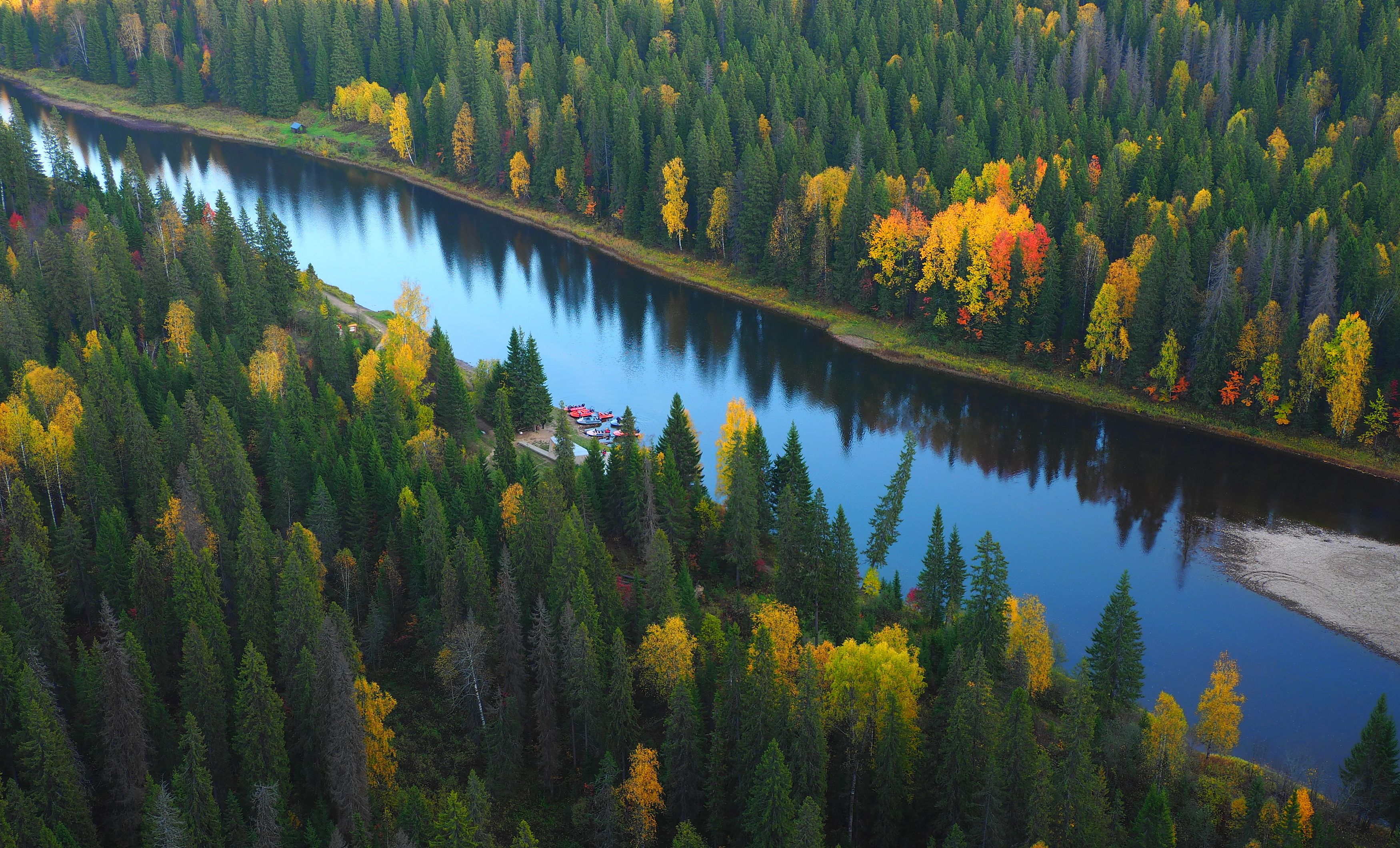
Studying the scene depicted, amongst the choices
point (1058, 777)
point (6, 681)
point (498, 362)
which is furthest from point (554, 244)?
point (1058, 777)

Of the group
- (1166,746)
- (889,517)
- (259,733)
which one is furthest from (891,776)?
(259,733)

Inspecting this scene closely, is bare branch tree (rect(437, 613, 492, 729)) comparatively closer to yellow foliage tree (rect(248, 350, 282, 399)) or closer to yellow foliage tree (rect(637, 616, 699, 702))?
yellow foliage tree (rect(637, 616, 699, 702))

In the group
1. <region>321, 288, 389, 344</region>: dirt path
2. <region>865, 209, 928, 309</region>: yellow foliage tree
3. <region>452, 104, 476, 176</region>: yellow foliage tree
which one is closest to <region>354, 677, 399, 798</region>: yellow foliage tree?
<region>321, 288, 389, 344</region>: dirt path

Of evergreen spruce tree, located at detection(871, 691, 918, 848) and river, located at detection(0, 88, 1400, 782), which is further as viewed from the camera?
river, located at detection(0, 88, 1400, 782)

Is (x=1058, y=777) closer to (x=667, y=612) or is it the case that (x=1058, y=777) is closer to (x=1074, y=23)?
(x=667, y=612)

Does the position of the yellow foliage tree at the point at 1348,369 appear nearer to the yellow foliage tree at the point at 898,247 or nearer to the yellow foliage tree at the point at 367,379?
the yellow foliage tree at the point at 898,247
